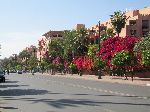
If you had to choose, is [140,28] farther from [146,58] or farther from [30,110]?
[30,110]

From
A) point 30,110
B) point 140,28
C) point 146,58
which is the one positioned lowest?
point 30,110

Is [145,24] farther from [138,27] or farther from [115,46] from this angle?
[115,46]

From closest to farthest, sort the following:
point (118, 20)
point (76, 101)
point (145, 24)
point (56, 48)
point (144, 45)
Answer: point (76, 101) → point (144, 45) → point (118, 20) → point (145, 24) → point (56, 48)

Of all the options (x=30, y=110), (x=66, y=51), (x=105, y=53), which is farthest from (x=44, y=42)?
(x=30, y=110)

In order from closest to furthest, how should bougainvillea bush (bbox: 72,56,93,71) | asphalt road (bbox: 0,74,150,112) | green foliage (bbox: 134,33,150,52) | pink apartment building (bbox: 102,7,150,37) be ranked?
asphalt road (bbox: 0,74,150,112)
green foliage (bbox: 134,33,150,52)
bougainvillea bush (bbox: 72,56,93,71)
pink apartment building (bbox: 102,7,150,37)

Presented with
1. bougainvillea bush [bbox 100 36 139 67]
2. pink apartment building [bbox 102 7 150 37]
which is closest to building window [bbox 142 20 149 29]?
pink apartment building [bbox 102 7 150 37]

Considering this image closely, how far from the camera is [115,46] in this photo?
223ft

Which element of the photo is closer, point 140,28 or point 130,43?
point 130,43

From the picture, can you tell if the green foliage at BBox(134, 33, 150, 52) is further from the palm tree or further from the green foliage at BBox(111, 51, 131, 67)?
the palm tree

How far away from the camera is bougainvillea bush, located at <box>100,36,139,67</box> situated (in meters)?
63.5

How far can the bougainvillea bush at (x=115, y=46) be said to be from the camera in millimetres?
63469

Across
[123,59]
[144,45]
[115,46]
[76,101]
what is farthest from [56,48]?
[76,101]

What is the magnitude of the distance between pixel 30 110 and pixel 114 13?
7045 centimetres

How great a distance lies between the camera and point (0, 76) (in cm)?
Result: 5428
